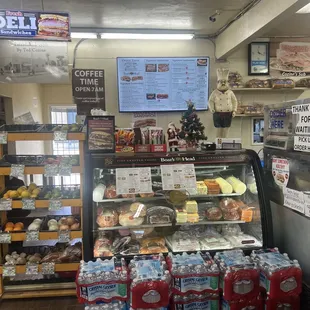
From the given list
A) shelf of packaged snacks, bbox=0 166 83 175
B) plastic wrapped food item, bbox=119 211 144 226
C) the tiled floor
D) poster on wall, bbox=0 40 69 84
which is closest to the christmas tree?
plastic wrapped food item, bbox=119 211 144 226

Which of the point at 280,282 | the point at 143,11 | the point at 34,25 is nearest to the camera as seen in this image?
the point at 280,282

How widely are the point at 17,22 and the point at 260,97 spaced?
390cm

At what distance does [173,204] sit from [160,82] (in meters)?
2.94

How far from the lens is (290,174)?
7.47 ft

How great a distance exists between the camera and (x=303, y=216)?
2125mm

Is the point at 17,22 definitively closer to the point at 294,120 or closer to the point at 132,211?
the point at 132,211

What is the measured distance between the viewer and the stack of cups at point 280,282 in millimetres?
1981

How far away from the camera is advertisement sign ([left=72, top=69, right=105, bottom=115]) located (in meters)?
4.44

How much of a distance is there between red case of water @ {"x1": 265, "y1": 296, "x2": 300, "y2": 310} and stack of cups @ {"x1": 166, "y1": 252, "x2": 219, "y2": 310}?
0.35 m

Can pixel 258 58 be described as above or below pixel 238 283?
above

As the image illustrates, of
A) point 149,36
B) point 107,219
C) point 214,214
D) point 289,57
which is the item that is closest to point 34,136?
point 107,219

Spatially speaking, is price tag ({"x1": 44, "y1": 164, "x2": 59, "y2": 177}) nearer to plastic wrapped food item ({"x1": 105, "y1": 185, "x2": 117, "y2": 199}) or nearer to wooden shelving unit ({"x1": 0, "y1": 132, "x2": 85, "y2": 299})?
wooden shelving unit ({"x1": 0, "y1": 132, "x2": 85, "y2": 299})

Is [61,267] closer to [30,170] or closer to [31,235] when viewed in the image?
[31,235]

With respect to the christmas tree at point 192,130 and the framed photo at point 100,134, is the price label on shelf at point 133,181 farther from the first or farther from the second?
the christmas tree at point 192,130
